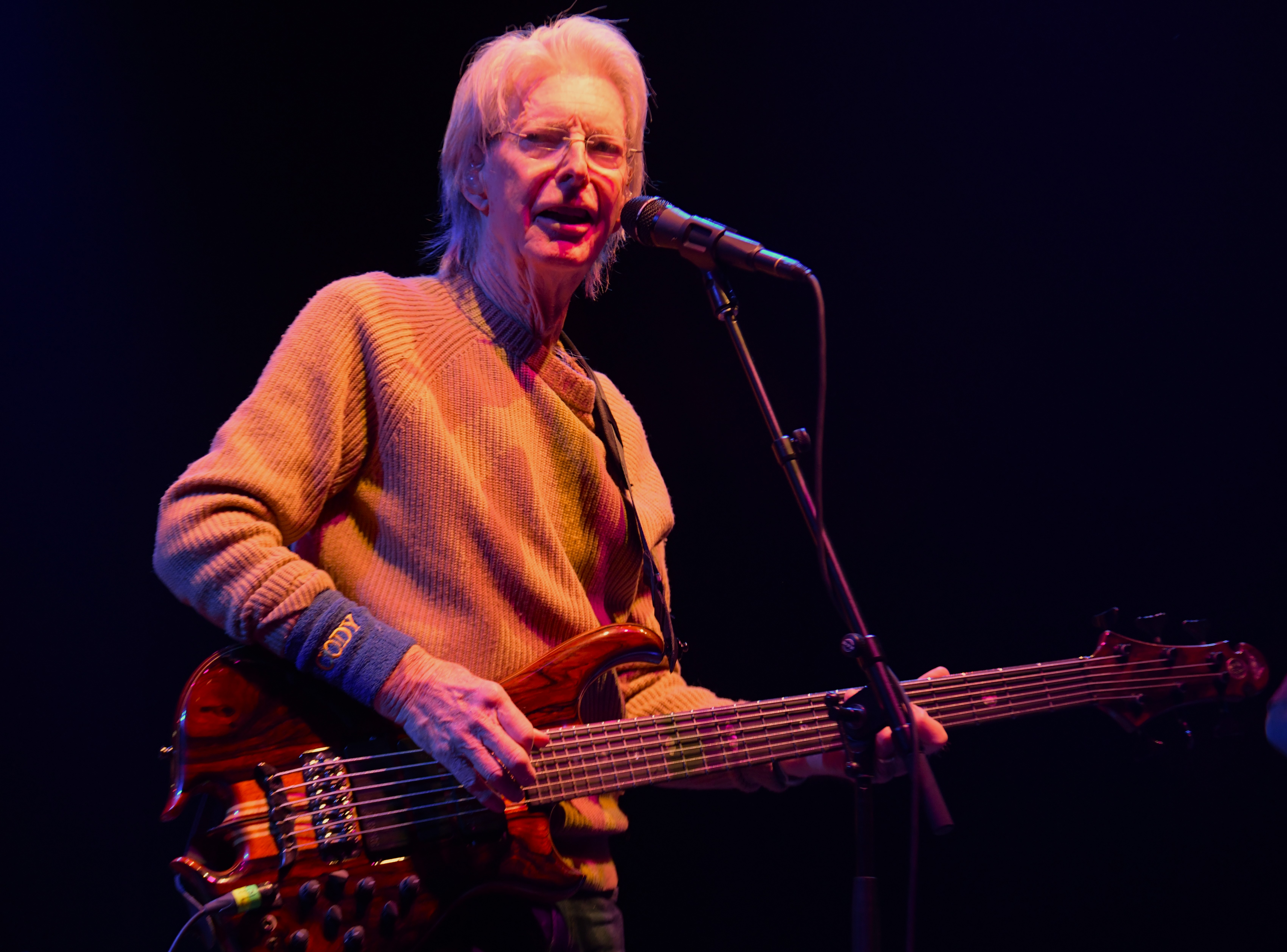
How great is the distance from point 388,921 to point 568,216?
1.44 meters

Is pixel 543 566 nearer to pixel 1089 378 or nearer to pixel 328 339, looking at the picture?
pixel 328 339

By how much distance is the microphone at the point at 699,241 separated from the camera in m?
1.52

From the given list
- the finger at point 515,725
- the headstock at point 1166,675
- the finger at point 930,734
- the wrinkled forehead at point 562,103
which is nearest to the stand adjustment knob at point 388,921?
the finger at point 515,725

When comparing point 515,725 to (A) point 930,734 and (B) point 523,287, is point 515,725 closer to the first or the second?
(A) point 930,734

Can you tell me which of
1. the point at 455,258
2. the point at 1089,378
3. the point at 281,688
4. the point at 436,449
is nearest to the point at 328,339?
the point at 436,449

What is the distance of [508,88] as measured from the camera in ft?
6.46

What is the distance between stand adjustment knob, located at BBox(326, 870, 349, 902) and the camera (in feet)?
4.36

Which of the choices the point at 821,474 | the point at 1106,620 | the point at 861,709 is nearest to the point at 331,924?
the point at 861,709

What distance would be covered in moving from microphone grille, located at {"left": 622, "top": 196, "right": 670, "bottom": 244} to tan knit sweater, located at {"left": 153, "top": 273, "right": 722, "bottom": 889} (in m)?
0.38

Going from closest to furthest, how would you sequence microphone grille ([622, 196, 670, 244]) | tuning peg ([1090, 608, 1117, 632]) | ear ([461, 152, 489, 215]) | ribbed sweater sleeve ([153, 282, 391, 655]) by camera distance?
ribbed sweater sleeve ([153, 282, 391, 655]), microphone grille ([622, 196, 670, 244]), ear ([461, 152, 489, 215]), tuning peg ([1090, 608, 1117, 632])

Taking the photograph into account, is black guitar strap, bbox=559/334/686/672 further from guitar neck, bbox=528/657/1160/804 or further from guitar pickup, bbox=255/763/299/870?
guitar pickup, bbox=255/763/299/870

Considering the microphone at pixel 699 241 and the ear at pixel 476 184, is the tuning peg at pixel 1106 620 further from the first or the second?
the ear at pixel 476 184

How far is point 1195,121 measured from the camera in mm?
2781

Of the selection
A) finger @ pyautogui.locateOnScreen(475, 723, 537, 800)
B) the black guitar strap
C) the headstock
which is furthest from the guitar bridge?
the headstock
